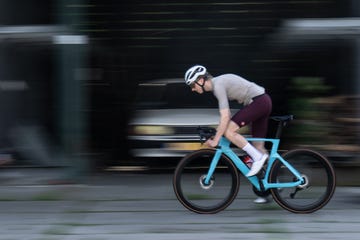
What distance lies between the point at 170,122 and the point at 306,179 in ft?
9.45

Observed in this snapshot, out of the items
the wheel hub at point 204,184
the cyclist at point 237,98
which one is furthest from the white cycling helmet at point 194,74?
the wheel hub at point 204,184

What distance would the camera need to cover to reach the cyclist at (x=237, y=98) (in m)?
6.78

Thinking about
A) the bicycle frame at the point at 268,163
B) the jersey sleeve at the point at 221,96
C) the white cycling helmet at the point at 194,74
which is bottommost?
the bicycle frame at the point at 268,163

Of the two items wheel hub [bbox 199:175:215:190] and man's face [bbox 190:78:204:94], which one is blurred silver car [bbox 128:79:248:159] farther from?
man's face [bbox 190:78:204:94]

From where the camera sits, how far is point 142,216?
7031 mm

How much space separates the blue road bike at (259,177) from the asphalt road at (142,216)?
156 millimetres

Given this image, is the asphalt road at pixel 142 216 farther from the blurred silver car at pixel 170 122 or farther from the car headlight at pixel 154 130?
the car headlight at pixel 154 130

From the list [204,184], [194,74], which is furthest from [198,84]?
[204,184]

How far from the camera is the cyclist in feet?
22.2

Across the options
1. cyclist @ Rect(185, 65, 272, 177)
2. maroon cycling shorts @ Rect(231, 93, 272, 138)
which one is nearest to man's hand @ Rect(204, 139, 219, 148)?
cyclist @ Rect(185, 65, 272, 177)

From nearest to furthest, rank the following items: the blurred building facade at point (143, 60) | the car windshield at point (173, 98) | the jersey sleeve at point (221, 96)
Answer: the jersey sleeve at point (221, 96)
the blurred building facade at point (143, 60)
the car windshield at point (173, 98)

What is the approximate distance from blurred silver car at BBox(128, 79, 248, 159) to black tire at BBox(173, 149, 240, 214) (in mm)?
2125

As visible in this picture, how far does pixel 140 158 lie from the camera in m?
9.59

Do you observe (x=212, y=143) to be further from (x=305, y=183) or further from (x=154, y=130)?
(x=154, y=130)
